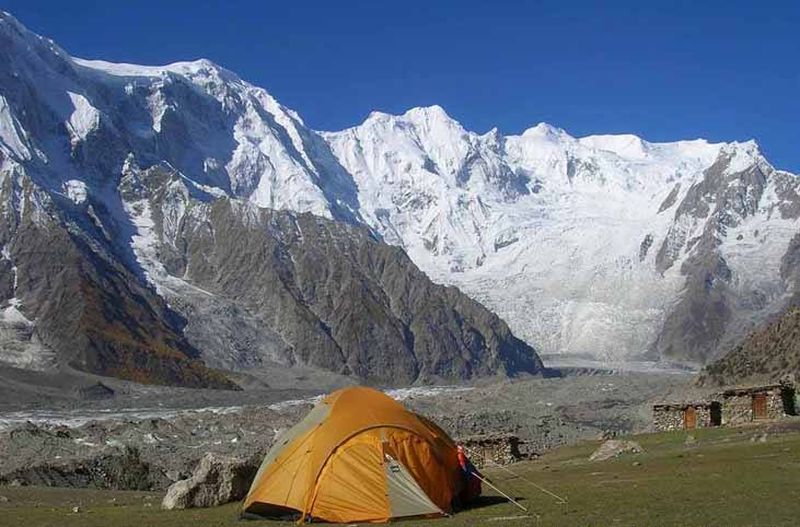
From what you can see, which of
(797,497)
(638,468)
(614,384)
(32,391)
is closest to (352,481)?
(797,497)

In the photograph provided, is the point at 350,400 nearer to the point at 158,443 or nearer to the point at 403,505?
the point at 403,505

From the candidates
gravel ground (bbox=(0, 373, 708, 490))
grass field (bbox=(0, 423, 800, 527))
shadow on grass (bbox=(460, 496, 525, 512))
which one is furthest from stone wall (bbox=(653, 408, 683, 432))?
shadow on grass (bbox=(460, 496, 525, 512))

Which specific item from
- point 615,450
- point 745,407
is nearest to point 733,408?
point 745,407

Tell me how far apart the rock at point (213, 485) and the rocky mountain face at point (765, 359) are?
146ft

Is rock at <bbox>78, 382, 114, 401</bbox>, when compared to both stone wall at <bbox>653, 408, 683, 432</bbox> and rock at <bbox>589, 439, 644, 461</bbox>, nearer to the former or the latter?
stone wall at <bbox>653, 408, 683, 432</bbox>

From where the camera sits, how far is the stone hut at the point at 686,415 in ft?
170

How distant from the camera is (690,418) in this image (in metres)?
52.9

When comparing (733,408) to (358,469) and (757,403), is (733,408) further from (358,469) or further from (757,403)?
(358,469)

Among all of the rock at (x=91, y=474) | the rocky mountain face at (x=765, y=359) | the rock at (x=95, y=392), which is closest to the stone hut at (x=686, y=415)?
the rocky mountain face at (x=765, y=359)

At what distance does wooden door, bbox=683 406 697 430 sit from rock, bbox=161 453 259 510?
2649cm

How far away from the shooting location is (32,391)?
164 meters

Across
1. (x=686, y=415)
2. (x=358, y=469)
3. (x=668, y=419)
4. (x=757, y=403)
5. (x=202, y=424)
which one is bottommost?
(x=202, y=424)

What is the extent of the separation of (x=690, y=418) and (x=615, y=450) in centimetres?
1223

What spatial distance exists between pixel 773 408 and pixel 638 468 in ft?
59.4
